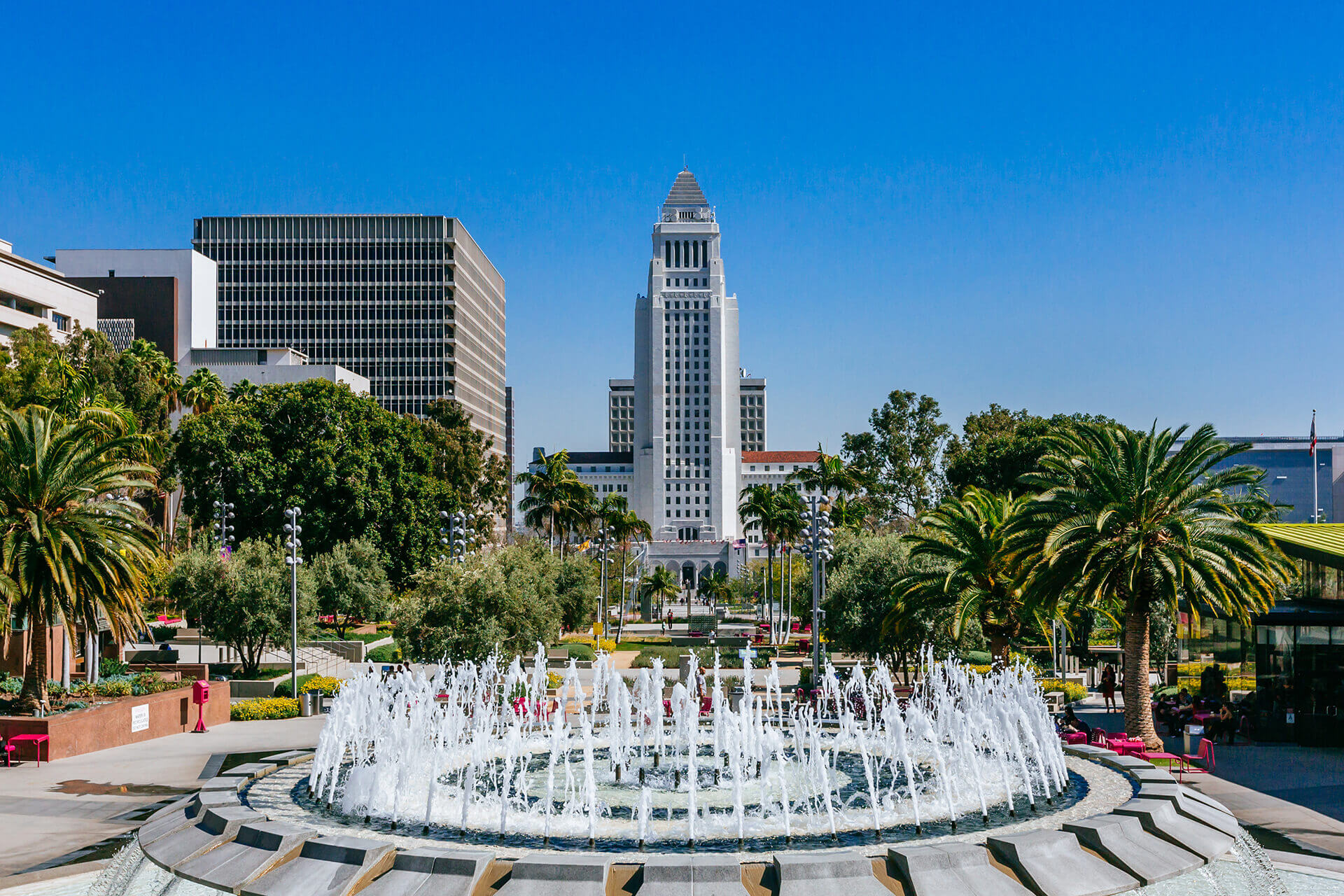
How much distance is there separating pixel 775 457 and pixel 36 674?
170 meters

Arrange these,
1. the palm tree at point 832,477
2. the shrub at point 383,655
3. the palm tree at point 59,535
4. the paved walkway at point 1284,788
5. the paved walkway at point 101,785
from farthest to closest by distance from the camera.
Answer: the palm tree at point 832,477
the shrub at point 383,655
the palm tree at point 59,535
the paved walkway at point 1284,788
the paved walkway at point 101,785

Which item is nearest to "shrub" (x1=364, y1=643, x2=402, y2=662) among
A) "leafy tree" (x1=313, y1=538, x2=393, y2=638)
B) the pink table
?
"leafy tree" (x1=313, y1=538, x2=393, y2=638)

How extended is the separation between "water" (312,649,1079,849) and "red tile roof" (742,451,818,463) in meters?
168

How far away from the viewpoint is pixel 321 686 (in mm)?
34469

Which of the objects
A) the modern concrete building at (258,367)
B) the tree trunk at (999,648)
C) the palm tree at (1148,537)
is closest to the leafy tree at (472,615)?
the tree trunk at (999,648)

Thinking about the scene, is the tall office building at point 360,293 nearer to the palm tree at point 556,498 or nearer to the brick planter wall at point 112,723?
the palm tree at point 556,498

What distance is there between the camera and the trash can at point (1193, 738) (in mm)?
23891

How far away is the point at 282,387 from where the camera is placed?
60719 millimetres

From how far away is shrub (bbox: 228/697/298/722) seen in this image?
3139cm

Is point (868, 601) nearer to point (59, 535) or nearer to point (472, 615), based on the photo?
point (472, 615)

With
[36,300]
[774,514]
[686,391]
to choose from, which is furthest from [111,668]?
[686,391]

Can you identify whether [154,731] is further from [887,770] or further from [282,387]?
[282,387]

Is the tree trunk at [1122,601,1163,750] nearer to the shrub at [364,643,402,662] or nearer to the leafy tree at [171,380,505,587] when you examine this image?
the shrub at [364,643,402,662]

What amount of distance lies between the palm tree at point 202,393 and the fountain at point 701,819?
54406mm
